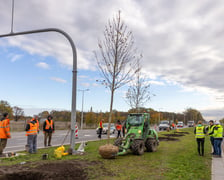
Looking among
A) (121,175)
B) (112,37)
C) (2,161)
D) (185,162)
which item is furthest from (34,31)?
(185,162)

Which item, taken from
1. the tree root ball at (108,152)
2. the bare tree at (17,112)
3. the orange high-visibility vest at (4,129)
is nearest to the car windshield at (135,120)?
the tree root ball at (108,152)

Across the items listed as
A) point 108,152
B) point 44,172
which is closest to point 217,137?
point 108,152

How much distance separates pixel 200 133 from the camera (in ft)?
35.3

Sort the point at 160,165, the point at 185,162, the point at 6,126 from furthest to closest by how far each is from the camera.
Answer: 1. the point at 6,126
2. the point at 185,162
3. the point at 160,165

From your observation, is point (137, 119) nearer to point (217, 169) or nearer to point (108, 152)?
point (108, 152)

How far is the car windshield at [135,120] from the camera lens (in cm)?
1132

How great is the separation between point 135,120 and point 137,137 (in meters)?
1.14

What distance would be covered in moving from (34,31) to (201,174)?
29.1 ft

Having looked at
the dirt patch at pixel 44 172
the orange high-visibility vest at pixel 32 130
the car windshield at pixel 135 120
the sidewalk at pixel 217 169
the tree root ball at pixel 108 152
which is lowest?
the sidewalk at pixel 217 169

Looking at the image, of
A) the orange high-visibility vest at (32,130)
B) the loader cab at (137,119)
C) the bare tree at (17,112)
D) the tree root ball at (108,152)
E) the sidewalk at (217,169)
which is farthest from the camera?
the bare tree at (17,112)

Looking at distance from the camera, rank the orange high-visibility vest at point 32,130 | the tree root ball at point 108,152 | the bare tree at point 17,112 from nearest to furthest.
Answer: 1. the tree root ball at point 108,152
2. the orange high-visibility vest at point 32,130
3. the bare tree at point 17,112

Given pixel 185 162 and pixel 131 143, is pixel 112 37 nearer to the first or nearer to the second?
Result: pixel 131 143

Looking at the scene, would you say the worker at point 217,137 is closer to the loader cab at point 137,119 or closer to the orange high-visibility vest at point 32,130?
the loader cab at point 137,119

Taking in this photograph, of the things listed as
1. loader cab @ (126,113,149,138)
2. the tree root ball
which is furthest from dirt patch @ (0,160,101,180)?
loader cab @ (126,113,149,138)
